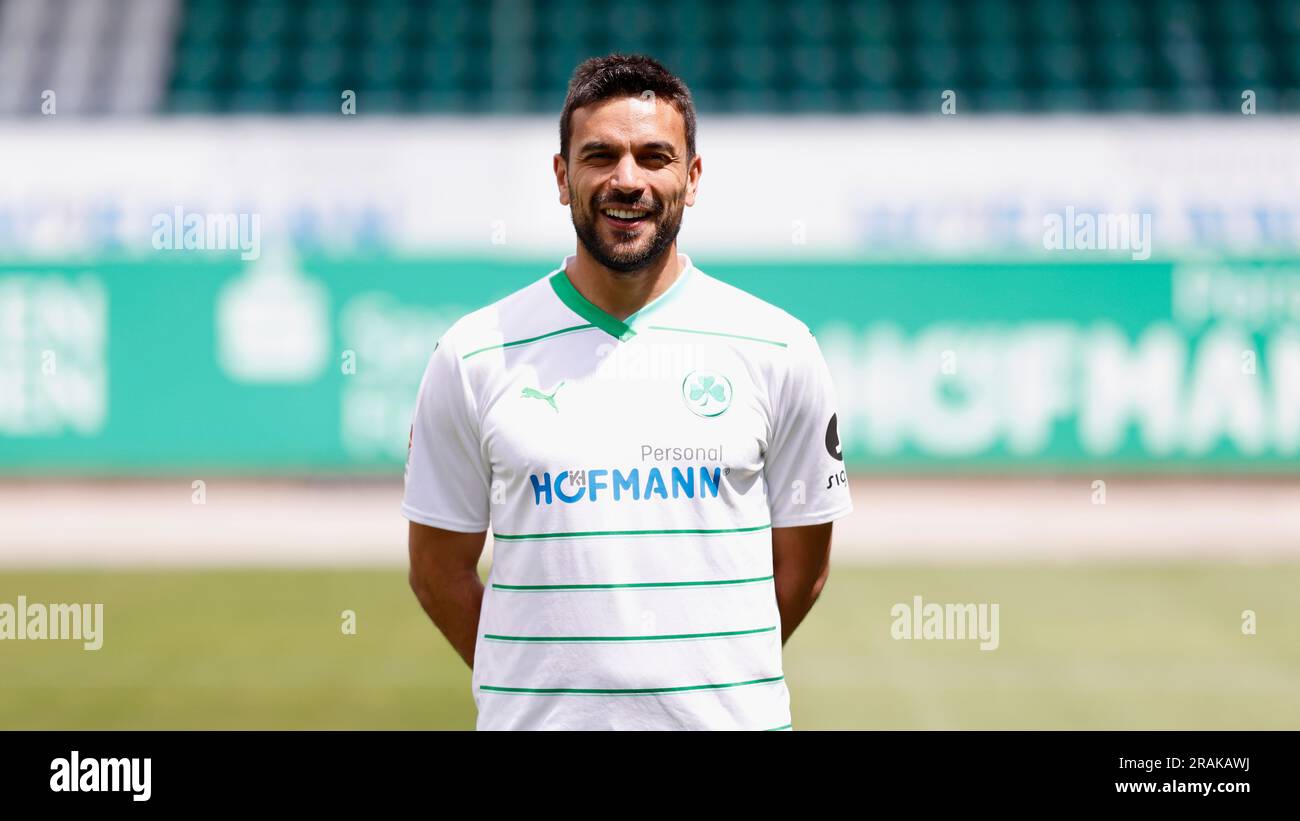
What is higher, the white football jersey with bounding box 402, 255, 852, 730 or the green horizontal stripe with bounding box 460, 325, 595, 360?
the green horizontal stripe with bounding box 460, 325, 595, 360

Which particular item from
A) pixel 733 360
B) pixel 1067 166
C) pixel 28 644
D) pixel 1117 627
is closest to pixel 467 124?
pixel 1067 166

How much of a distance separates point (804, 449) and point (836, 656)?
472 centimetres

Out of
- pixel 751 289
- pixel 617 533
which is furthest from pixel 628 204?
pixel 751 289

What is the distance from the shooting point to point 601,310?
247 centimetres

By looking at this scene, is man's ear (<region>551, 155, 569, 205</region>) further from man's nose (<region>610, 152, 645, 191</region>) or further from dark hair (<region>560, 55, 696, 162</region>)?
man's nose (<region>610, 152, 645, 191</region>)

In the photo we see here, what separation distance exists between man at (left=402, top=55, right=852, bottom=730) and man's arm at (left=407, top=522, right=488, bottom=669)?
13 cm

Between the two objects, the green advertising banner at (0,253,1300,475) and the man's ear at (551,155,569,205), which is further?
the green advertising banner at (0,253,1300,475)

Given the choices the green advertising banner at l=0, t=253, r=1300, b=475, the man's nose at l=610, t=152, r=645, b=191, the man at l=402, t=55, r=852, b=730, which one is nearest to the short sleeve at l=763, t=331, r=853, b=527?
the man at l=402, t=55, r=852, b=730

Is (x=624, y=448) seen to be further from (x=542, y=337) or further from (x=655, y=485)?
(x=542, y=337)

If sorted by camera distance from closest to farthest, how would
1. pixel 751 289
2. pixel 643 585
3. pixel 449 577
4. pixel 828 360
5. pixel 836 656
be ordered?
pixel 643 585, pixel 449 577, pixel 836 656, pixel 828 360, pixel 751 289

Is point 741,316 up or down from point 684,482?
up

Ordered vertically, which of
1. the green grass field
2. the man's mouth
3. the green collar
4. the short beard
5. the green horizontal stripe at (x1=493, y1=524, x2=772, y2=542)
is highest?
the man's mouth

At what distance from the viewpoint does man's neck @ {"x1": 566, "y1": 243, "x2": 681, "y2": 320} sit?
2.45m

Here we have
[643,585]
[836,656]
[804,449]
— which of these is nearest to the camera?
[643,585]
